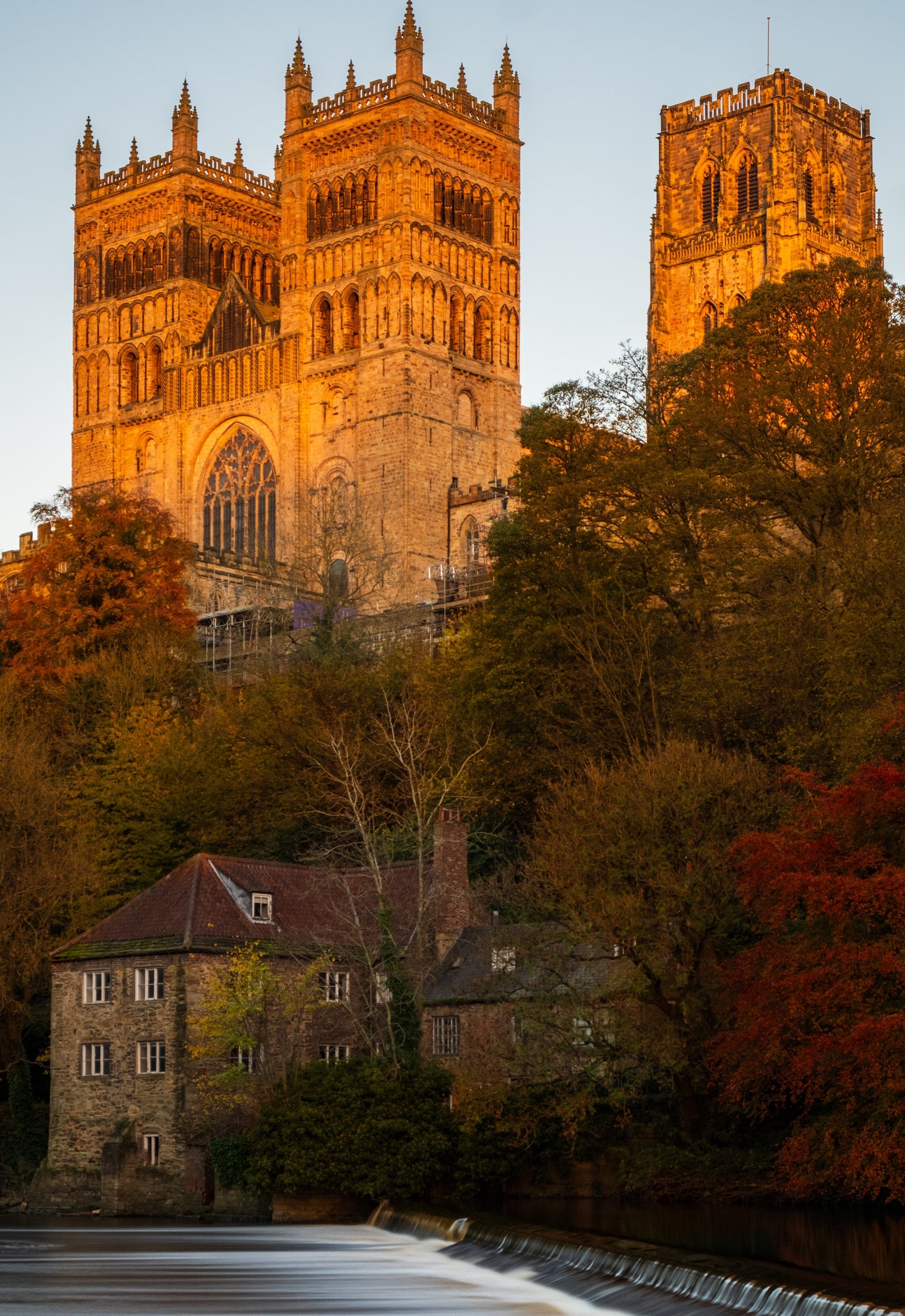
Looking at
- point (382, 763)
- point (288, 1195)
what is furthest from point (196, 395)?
point (288, 1195)

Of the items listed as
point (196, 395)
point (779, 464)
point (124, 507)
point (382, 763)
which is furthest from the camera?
point (196, 395)

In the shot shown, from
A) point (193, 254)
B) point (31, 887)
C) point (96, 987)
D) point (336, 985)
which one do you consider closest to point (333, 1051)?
point (336, 985)

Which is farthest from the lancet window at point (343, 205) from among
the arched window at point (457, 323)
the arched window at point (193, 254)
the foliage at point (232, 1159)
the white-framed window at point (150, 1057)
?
the foliage at point (232, 1159)

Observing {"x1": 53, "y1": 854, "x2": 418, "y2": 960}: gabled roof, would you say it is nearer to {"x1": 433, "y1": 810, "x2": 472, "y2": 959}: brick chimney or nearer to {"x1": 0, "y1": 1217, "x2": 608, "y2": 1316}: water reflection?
{"x1": 433, "y1": 810, "x2": 472, "y2": 959}: brick chimney

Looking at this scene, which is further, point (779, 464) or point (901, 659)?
point (779, 464)

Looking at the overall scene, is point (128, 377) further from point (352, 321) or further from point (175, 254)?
point (352, 321)

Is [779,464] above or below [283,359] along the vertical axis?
below

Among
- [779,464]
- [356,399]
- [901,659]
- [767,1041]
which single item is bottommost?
[767,1041]

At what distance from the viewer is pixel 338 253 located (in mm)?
101188

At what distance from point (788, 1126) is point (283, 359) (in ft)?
228

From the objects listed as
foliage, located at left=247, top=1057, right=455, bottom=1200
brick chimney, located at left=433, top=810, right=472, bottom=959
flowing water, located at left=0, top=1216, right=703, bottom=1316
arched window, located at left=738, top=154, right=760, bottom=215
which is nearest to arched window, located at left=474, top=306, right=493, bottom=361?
arched window, located at left=738, top=154, right=760, bottom=215

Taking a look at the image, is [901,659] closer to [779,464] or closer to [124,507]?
[779,464]

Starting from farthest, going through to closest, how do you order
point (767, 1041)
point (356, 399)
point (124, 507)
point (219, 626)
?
point (356, 399) → point (219, 626) → point (124, 507) → point (767, 1041)

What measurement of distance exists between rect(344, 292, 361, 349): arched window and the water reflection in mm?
65549
